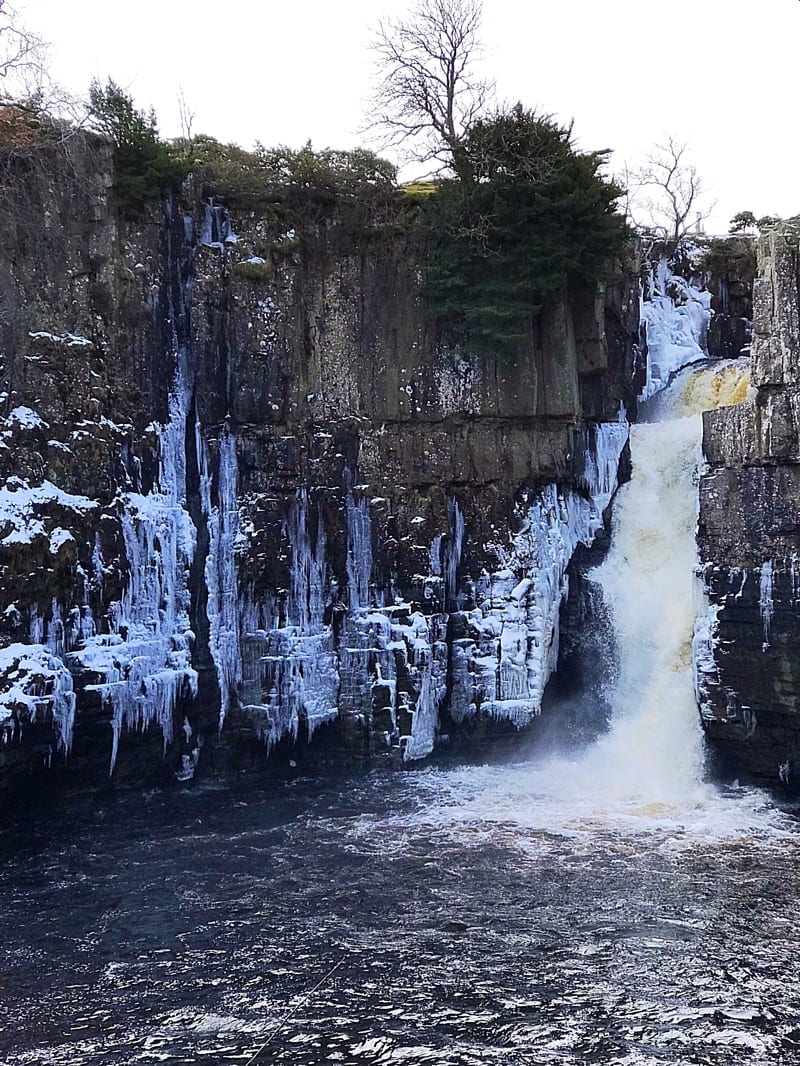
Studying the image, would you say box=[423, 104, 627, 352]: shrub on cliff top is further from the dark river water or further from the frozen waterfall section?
→ the dark river water

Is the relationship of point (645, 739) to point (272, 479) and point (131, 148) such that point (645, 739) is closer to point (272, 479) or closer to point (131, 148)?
point (272, 479)

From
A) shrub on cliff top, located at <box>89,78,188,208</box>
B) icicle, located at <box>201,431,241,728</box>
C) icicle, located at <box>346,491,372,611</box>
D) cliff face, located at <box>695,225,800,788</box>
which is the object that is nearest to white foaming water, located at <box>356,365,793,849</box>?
cliff face, located at <box>695,225,800,788</box>

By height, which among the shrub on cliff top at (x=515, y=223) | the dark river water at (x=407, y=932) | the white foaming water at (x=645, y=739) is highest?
the shrub on cliff top at (x=515, y=223)

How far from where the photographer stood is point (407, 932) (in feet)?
39.7

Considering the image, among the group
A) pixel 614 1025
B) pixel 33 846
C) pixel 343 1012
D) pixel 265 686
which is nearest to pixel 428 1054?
pixel 343 1012

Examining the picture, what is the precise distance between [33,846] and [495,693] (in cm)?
902

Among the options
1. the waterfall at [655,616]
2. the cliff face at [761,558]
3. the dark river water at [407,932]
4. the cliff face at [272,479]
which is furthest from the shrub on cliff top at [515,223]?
the dark river water at [407,932]

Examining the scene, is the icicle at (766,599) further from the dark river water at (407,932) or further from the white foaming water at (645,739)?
the dark river water at (407,932)

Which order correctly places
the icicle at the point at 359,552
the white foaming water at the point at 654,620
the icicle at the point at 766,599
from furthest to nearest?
the icicle at the point at 359,552 → the white foaming water at the point at 654,620 → the icicle at the point at 766,599

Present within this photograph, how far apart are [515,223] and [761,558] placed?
26.1 feet

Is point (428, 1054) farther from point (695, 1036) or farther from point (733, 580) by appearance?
point (733, 580)

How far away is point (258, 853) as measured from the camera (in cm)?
1493

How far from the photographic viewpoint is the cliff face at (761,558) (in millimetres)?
17734

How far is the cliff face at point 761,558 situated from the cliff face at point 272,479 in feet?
10.6
